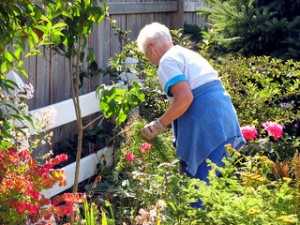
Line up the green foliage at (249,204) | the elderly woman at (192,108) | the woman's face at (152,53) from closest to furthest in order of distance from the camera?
the green foliage at (249,204) < the elderly woman at (192,108) < the woman's face at (152,53)

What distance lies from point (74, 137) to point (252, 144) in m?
1.59

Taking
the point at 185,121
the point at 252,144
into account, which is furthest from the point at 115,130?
the point at 185,121

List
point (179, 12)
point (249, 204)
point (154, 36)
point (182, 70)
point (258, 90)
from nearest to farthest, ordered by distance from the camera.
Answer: point (249, 204)
point (182, 70)
point (154, 36)
point (258, 90)
point (179, 12)

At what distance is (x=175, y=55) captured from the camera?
16.3 feet

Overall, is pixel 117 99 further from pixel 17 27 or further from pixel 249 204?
pixel 249 204

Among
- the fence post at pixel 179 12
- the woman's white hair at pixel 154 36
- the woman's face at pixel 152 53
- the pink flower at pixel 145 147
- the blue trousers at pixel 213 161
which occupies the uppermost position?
the woman's white hair at pixel 154 36

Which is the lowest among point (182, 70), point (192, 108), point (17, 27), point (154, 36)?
point (192, 108)

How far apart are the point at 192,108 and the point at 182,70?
27 centimetres

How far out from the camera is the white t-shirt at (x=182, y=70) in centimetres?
487

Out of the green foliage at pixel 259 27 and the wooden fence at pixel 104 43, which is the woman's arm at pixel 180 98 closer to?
the wooden fence at pixel 104 43

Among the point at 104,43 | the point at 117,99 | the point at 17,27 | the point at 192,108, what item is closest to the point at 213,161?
the point at 192,108

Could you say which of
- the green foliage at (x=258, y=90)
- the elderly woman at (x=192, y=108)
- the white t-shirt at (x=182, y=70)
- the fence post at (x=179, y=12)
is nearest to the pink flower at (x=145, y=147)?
the elderly woman at (x=192, y=108)

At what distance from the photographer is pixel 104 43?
7.44 metres

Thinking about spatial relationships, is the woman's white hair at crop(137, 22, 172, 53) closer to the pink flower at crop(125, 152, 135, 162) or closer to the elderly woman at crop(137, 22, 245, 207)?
the elderly woman at crop(137, 22, 245, 207)
